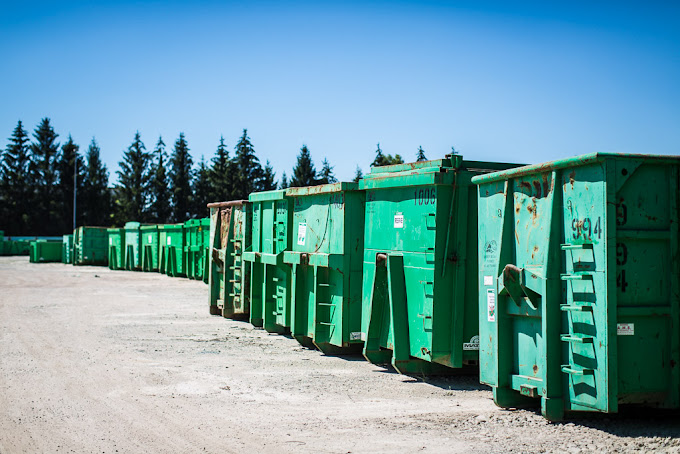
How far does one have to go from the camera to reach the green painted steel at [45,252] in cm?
4142

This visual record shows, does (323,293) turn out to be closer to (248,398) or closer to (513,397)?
(248,398)

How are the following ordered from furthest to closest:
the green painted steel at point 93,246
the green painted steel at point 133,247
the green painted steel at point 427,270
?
the green painted steel at point 93,246 < the green painted steel at point 133,247 < the green painted steel at point 427,270

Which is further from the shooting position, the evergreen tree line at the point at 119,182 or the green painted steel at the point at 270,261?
the evergreen tree line at the point at 119,182

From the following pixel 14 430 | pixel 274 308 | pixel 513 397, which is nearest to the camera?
pixel 14 430

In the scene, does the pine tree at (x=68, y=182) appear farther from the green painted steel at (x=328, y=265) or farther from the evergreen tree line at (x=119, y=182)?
the green painted steel at (x=328, y=265)

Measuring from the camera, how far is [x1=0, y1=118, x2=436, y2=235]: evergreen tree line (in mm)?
70438

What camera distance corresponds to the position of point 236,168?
68.8m

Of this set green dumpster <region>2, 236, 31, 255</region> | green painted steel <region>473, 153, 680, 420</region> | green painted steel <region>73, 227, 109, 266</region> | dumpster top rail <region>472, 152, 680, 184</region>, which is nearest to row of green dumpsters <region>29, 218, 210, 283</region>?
green painted steel <region>73, 227, 109, 266</region>

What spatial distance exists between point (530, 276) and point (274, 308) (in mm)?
6726

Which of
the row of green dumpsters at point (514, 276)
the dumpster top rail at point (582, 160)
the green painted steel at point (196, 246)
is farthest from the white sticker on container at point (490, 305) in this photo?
the green painted steel at point (196, 246)

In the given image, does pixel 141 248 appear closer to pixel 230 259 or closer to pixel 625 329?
pixel 230 259

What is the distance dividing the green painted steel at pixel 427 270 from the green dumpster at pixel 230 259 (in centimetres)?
469

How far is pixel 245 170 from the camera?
68.3 metres

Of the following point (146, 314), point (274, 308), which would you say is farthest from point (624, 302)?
point (146, 314)
